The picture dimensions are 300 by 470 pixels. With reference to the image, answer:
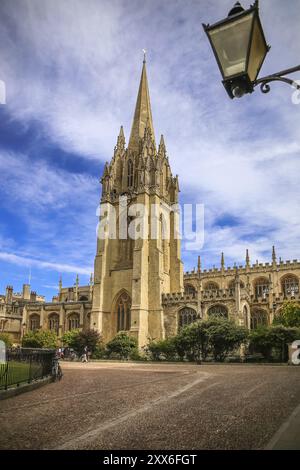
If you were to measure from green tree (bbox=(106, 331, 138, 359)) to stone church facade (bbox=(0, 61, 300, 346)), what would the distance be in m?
2.72

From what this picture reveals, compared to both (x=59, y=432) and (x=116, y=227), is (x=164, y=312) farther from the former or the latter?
(x=59, y=432)

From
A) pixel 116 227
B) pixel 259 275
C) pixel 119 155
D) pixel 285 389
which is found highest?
pixel 119 155

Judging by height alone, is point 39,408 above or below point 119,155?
below

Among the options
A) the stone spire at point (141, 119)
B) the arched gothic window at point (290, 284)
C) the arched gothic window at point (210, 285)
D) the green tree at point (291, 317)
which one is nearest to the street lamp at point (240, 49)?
the green tree at point (291, 317)

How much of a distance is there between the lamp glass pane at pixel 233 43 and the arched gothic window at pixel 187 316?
115 feet

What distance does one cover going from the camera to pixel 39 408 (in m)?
8.22

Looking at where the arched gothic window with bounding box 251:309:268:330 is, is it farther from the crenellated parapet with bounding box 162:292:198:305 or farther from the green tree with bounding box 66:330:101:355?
the green tree with bounding box 66:330:101:355

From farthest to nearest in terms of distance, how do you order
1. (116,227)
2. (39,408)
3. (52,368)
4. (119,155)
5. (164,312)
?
(119,155) < (116,227) < (164,312) < (52,368) < (39,408)

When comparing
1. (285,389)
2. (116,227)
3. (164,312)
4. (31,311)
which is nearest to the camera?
(285,389)

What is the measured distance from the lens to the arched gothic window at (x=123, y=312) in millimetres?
41344

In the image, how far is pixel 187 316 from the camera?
3781cm

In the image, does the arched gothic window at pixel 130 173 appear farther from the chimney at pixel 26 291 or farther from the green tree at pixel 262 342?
the chimney at pixel 26 291

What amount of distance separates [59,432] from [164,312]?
33374 mm
